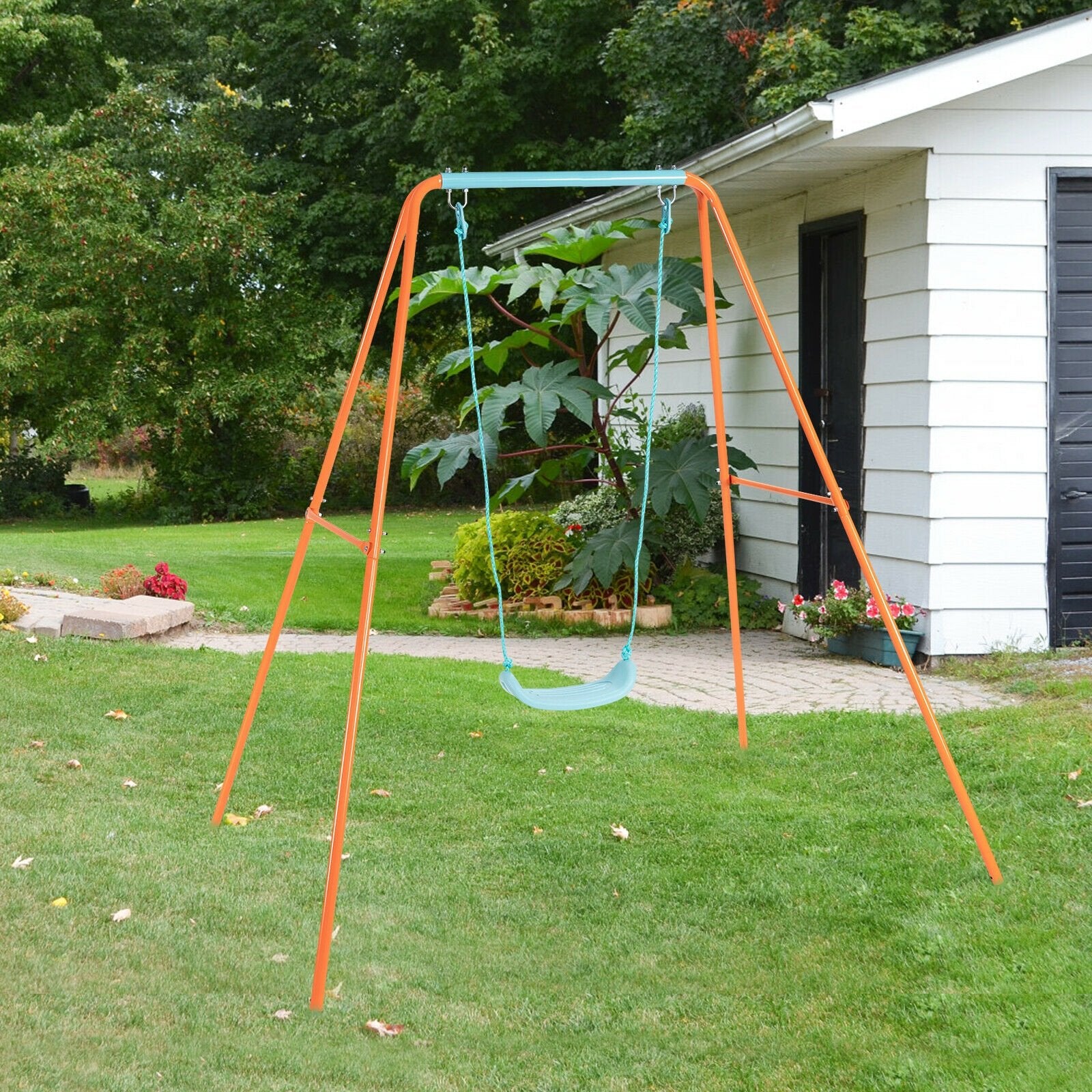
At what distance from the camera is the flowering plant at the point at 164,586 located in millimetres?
9484

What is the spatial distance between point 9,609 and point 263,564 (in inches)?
Answer: 158

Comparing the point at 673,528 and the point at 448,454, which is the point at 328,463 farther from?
the point at 673,528

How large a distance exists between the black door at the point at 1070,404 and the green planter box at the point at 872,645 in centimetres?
82

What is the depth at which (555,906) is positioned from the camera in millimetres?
4055

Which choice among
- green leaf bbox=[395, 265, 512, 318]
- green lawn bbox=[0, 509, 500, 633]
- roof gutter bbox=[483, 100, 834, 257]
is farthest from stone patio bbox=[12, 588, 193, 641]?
roof gutter bbox=[483, 100, 834, 257]

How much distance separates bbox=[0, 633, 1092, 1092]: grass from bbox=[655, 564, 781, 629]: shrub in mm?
2959

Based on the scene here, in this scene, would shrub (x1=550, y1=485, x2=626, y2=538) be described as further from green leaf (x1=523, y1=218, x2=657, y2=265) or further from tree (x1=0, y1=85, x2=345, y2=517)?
tree (x1=0, y1=85, x2=345, y2=517)

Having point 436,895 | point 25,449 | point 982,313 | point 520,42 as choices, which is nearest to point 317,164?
point 520,42

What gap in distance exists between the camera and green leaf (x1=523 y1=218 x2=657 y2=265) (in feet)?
27.9

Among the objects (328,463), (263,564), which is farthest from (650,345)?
(263,564)

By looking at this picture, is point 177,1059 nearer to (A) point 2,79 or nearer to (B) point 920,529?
(B) point 920,529

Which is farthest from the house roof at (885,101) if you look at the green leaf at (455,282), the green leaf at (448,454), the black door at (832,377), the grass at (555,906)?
the grass at (555,906)

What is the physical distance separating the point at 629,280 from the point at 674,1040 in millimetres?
5562

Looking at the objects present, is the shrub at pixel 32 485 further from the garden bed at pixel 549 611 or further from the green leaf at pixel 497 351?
the green leaf at pixel 497 351
